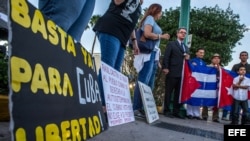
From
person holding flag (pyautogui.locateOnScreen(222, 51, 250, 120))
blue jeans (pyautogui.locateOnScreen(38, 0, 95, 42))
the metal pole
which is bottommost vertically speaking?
person holding flag (pyautogui.locateOnScreen(222, 51, 250, 120))

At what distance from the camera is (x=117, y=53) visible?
3.50m

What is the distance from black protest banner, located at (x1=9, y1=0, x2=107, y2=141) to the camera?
1389 millimetres

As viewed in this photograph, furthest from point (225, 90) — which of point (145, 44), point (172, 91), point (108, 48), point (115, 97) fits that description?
point (108, 48)

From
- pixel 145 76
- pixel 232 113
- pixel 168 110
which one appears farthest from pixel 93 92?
pixel 232 113

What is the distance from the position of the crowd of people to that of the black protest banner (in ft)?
1.09

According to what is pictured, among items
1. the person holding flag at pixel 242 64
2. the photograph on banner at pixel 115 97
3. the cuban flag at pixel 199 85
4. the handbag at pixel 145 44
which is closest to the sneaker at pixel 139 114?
the photograph on banner at pixel 115 97

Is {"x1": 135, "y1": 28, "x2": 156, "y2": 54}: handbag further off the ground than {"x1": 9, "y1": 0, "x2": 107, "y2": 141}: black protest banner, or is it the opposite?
{"x1": 135, "y1": 28, "x2": 156, "y2": 54}: handbag

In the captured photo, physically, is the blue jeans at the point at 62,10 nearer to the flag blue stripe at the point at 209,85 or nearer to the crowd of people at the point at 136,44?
the crowd of people at the point at 136,44

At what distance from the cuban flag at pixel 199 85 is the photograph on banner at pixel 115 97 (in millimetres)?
3195

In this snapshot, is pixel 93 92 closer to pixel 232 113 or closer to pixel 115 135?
pixel 115 135

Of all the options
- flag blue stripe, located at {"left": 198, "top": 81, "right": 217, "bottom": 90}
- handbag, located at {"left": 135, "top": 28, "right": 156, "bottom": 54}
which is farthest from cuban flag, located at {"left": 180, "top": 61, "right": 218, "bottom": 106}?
handbag, located at {"left": 135, "top": 28, "right": 156, "bottom": 54}

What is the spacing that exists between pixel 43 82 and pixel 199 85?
6080 mm

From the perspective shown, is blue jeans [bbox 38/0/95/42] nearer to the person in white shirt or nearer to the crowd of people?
the crowd of people

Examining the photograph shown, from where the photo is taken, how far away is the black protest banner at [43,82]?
139 centimetres
